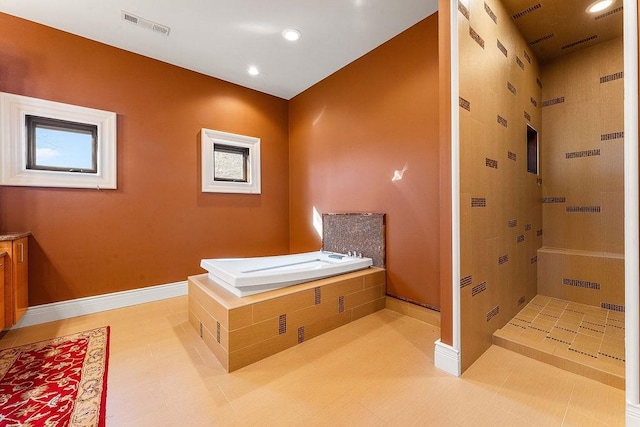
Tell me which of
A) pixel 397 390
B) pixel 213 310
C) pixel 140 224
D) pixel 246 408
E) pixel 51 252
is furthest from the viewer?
pixel 140 224

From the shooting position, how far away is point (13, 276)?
6.70 feet

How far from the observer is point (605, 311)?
230 centimetres

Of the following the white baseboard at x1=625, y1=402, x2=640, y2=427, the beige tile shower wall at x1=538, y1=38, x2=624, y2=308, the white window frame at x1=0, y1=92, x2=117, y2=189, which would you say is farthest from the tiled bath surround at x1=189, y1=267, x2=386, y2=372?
the beige tile shower wall at x1=538, y1=38, x2=624, y2=308

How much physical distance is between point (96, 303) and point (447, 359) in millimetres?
3199

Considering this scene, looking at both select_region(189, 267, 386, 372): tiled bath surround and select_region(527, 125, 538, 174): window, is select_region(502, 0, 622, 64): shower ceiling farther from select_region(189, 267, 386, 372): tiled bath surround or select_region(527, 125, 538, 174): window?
select_region(189, 267, 386, 372): tiled bath surround

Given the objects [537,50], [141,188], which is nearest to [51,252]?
[141,188]

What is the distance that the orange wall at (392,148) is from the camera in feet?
7.88

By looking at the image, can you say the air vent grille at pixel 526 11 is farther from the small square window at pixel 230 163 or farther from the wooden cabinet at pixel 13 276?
the wooden cabinet at pixel 13 276

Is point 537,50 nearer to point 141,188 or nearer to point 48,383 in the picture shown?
point 141,188

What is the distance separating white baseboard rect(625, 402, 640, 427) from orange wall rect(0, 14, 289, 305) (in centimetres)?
349

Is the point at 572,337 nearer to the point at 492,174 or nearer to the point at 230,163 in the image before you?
the point at 492,174

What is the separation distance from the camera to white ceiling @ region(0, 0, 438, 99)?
2225 millimetres

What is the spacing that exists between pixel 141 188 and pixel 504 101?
11.8ft

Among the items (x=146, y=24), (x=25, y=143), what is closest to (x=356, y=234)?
(x=146, y=24)
